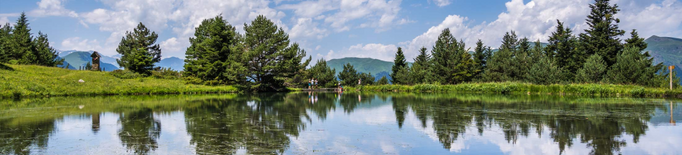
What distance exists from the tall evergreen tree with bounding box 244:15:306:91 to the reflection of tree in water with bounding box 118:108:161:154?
2290cm

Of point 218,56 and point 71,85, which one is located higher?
point 218,56

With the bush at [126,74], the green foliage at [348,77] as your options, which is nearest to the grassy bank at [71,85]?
the bush at [126,74]

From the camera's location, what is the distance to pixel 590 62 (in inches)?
1131

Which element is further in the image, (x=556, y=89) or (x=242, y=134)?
(x=556, y=89)

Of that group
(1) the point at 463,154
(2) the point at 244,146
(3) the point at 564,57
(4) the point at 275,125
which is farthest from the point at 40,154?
(3) the point at 564,57

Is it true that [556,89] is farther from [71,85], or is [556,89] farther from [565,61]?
[71,85]

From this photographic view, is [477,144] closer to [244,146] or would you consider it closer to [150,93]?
[244,146]

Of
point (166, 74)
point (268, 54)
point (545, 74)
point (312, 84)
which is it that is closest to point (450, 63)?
point (545, 74)

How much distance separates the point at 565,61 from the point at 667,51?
536 ft

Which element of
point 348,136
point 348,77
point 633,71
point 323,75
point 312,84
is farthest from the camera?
point 348,77

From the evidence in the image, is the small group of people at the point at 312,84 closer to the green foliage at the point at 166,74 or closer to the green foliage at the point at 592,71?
the green foliage at the point at 166,74

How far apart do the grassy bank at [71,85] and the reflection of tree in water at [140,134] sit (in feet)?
61.7

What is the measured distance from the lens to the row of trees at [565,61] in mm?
Answer: 26375

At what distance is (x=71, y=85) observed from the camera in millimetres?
27078
